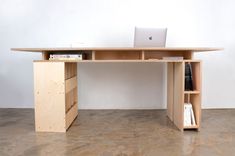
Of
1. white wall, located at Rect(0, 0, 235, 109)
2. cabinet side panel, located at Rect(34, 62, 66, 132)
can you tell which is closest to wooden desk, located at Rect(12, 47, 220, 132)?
cabinet side panel, located at Rect(34, 62, 66, 132)

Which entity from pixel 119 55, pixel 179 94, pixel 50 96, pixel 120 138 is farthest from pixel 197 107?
pixel 50 96

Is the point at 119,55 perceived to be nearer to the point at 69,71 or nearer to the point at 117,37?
the point at 69,71

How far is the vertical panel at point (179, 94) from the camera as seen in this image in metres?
2.42

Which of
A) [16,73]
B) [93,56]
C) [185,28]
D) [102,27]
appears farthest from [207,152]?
[16,73]

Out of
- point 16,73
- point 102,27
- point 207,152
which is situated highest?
point 102,27

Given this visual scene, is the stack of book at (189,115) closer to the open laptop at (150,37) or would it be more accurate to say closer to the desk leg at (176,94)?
the desk leg at (176,94)

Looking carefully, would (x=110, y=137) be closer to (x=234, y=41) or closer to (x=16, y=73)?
(x=16, y=73)

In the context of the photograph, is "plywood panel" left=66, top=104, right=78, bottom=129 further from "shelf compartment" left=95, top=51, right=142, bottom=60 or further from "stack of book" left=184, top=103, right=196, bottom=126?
"stack of book" left=184, top=103, right=196, bottom=126

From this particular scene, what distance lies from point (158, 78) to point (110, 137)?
65.2 inches

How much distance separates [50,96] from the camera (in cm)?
240

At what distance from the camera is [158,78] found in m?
3.63

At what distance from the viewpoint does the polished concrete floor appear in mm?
1916

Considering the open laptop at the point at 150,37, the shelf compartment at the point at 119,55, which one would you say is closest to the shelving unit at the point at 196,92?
the open laptop at the point at 150,37

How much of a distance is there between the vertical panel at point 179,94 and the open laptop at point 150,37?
13.6 inches
